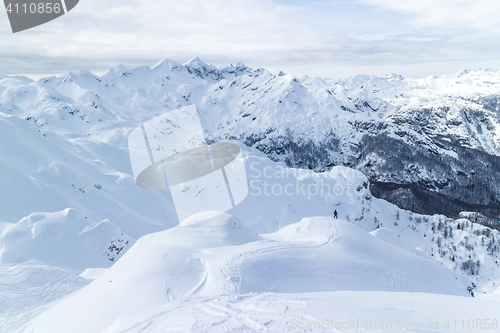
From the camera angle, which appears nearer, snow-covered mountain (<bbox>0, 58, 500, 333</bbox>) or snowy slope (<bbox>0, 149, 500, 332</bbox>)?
snow-covered mountain (<bbox>0, 58, 500, 333</bbox>)

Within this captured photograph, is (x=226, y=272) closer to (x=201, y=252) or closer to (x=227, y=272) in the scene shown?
(x=227, y=272)

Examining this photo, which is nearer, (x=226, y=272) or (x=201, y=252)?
(x=226, y=272)

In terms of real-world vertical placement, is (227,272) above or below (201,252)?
above

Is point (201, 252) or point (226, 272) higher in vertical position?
point (226, 272)

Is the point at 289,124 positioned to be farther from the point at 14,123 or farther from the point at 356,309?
the point at 356,309

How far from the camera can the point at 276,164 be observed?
45219mm

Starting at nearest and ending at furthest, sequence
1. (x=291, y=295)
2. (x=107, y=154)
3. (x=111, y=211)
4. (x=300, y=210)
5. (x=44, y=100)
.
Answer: (x=291, y=295) < (x=111, y=211) < (x=300, y=210) < (x=107, y=154) < (x=44, y=100)

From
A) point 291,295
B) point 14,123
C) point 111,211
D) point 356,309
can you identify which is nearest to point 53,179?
point 111,211

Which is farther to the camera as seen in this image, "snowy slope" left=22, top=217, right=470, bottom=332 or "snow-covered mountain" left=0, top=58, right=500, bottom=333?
"snowy slope" left=22, top=217, right=470, bottom=332

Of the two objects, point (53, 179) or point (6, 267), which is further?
point (53, 179)

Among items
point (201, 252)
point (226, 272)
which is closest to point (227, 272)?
point (226, 272)

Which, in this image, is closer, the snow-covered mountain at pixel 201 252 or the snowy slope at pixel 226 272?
the snow-covered mountain at pixel 201 252

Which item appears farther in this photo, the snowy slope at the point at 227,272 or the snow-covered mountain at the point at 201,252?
the snowy slope at the point at 227,272

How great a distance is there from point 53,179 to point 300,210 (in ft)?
91.0
